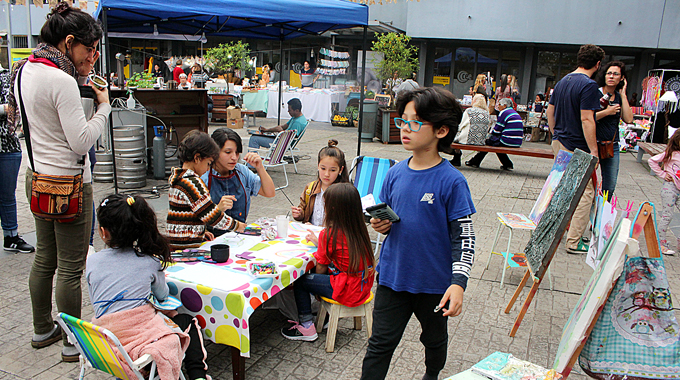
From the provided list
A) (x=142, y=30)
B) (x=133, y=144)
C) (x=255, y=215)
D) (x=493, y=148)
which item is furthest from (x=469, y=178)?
(x=142, y=30)

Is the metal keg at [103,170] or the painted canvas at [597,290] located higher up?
the painted canvas at [597,290]

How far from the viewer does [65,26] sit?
2.61 meters

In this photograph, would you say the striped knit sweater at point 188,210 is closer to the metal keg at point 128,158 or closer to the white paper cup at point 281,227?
the white paper cup at point 281,227

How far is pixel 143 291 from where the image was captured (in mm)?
2385

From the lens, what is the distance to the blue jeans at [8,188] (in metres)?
4.41

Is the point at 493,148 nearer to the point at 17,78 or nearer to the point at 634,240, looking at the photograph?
the point at 634,240

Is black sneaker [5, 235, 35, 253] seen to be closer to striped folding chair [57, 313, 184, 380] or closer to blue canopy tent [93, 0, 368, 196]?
blue canopy tent [93, 0, 368, 196]

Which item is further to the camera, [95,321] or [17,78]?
[17,78]

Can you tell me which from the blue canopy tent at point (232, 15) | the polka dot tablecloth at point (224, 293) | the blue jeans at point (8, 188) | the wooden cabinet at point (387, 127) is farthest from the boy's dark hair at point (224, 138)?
the wooden cabinet at point (387, 127)

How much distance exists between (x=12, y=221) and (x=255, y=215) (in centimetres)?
247

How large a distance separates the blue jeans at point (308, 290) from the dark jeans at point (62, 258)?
1269 millimetres

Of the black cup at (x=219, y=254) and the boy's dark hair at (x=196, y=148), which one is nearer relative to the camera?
the black cup at (x=219, y=254)

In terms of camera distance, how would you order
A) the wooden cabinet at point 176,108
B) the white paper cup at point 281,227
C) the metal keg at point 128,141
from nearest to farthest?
the white paper cup at point 281,227
the metal keg at point 128,141
the wooden cabinet at point 176,108

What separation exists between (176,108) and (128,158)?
2082mm
